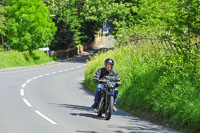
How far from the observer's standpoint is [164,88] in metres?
12.0

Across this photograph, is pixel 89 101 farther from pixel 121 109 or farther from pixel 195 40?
pixel 195 40

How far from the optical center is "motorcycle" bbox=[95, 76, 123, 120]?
1104 cm

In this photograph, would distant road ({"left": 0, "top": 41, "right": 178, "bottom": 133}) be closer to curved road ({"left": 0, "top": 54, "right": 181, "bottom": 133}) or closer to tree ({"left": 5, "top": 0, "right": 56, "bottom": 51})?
curved road ({"left": 0, "top": 54, "right": 181, "bottom": 133})

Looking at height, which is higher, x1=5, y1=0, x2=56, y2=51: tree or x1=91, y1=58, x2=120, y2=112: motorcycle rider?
x1=5, y1=0, x2=56, y2=51: tree

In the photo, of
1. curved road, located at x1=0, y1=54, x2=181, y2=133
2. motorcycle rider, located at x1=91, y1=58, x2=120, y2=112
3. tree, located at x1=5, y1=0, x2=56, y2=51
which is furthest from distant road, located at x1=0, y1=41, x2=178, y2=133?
tree, located at x1=5, y1=0, x2=56, y2=51

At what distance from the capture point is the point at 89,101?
53.5 feet

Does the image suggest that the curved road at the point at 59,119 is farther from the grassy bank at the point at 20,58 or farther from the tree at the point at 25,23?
the tree at the point at 25,23

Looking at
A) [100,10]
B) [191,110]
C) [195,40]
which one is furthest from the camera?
[100,10]

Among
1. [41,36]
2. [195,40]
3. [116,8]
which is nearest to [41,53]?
[41,36]

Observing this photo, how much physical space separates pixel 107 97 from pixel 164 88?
1.88 m

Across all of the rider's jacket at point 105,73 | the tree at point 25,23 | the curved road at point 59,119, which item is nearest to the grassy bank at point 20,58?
the tree at point 25,23

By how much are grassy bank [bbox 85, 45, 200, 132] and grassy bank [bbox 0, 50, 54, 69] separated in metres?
24.2

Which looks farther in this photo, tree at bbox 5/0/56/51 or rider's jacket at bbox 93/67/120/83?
tree at bbox 5/0/56/51

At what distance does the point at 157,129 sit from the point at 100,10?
1438 inches
